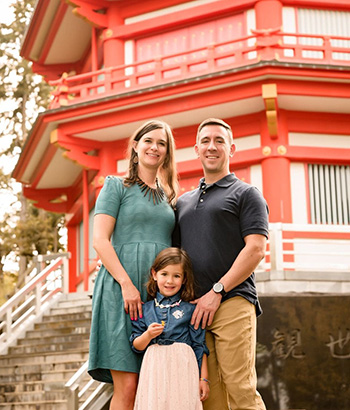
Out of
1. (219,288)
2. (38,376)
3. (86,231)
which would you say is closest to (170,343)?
(219,288)

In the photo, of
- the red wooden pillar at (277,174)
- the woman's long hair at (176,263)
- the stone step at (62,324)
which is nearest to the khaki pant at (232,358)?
the woman's long hair at (176,263)

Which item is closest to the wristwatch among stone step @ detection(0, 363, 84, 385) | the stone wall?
the stone wall

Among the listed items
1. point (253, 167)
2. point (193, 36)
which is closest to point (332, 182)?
point (253, 167)

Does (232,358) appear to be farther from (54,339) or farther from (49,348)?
(54,339)

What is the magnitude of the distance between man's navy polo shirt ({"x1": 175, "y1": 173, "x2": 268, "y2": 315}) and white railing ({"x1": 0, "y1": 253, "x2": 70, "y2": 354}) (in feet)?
24.0

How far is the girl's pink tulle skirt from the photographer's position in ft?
13.3

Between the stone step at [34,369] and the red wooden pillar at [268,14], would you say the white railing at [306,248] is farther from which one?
the red wooden pillar at [268,14]

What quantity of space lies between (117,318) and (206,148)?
119 centimetres

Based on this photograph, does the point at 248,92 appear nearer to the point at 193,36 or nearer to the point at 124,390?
the point at 193,36

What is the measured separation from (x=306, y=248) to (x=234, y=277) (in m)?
8.21

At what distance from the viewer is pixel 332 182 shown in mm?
12625

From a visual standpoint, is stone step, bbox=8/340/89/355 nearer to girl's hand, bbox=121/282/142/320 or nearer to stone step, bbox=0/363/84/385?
stone step, bbox=0/363/84/385

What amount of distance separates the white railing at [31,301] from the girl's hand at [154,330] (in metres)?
7.40

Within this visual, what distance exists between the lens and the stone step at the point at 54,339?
10438 mm
